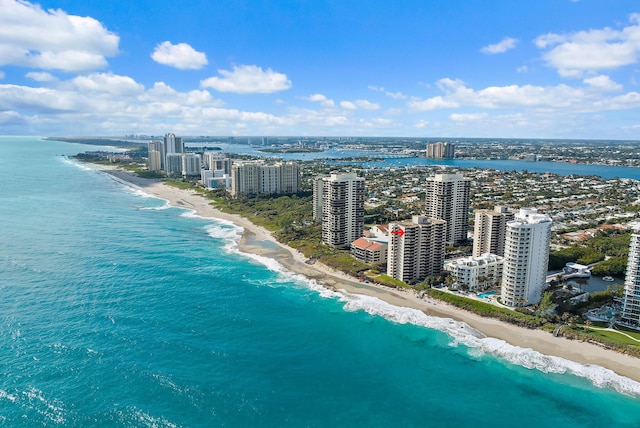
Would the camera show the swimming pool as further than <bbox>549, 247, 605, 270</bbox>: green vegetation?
No

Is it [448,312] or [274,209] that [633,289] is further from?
[274,209]

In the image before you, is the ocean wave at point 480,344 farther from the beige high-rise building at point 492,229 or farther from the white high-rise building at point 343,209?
the beige high-rise building at point 492,229

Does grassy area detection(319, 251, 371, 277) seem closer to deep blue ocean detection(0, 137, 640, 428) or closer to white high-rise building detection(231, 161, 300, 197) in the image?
deep blue ocean detection(0, 137, 640, 428)

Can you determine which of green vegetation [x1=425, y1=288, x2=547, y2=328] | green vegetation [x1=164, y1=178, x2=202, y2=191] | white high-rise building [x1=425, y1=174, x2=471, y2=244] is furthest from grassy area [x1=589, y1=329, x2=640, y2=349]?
green vegetation [x1=164, y1=178, x2=202, y2=191]

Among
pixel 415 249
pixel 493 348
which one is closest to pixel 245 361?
pixel 493 348

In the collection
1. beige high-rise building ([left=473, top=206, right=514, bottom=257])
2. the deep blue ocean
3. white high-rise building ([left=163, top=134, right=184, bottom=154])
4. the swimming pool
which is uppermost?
white high-rise building ([left=163, top=134, right=184, bottom=154])

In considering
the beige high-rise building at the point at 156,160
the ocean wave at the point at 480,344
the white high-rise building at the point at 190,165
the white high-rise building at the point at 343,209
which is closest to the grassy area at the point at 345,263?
the white high-rise building at the point at 343,209

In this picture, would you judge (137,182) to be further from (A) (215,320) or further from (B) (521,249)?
(B) (521,249)
